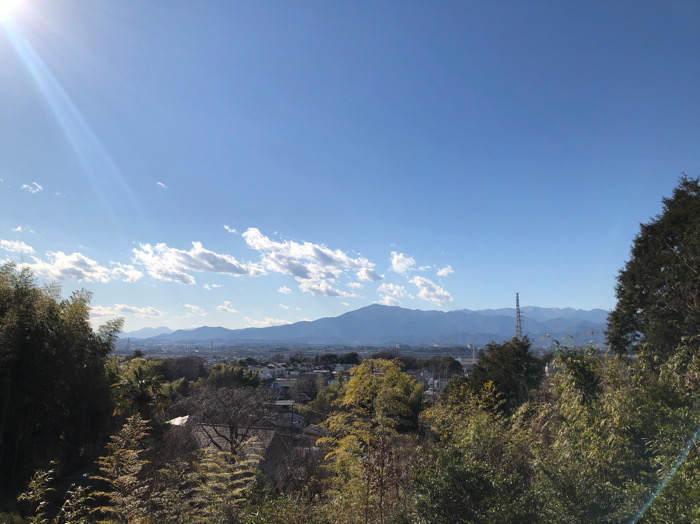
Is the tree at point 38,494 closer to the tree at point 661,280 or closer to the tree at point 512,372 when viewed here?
the tree at point 661,280

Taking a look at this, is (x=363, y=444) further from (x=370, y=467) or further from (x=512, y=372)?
(x=512, y=372)

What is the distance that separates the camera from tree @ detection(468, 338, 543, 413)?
707 inches

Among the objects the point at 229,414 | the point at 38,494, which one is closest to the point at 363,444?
the point at 38,494

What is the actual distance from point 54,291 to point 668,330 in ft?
63.5

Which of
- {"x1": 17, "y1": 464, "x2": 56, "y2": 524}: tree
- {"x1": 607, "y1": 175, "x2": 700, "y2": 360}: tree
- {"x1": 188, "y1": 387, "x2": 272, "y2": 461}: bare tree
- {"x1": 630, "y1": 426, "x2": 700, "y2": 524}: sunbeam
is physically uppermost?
{"x1": 607, "y1": 175, "x2": 700, "y2": 360}: tree

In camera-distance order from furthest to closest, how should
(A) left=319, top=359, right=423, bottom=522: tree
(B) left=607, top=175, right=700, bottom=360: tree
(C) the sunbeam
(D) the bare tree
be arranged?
(B) left=607, top=175, right=700, bottom=360: tree < (D) the bare tree < (A) left=319, top=359, right=423, bottom=522: tree < (C) the sunbeam

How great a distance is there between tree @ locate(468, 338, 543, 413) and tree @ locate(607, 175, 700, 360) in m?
3.79

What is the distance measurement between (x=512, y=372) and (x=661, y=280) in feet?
24.2

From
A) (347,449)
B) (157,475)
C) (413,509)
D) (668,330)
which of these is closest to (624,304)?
(668,330)

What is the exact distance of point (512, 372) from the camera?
1822 cm

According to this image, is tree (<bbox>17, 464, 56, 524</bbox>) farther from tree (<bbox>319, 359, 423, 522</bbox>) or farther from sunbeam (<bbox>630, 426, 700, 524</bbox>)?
sunbeam (<bbox>630, 426, 700, 524</bbox>)

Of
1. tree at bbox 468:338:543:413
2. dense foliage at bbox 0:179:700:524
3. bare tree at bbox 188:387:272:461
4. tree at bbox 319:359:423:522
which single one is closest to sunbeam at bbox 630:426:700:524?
dense foliage at bbox 0:179:700:524

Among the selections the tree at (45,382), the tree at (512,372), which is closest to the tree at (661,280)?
the tree at (512,372)

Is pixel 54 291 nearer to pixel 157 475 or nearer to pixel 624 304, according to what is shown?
pixel 157 475
